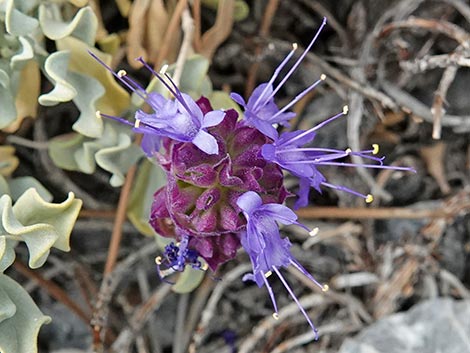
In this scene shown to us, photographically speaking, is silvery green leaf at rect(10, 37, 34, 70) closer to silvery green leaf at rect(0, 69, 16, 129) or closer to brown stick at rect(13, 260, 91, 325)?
silvery green leaf at rect(0, 69, 16, 129)

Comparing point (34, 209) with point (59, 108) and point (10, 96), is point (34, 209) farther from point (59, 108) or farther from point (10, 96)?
point (59, 108)

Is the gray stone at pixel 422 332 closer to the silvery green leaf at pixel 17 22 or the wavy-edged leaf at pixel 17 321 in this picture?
the wavy-edged leaf at pixel 17 321

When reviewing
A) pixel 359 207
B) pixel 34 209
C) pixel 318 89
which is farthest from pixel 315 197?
pixel 34 209

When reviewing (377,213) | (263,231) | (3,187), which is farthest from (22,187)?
(377,213)

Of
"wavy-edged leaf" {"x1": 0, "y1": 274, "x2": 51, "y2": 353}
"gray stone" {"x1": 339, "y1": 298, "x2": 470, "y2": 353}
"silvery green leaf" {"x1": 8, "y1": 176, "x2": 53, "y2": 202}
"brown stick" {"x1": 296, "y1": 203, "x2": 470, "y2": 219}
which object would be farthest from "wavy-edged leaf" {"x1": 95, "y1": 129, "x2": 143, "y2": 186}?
"gray stone" {"x1": 339, "y1": 298, "x2": 470, "y2": 353}

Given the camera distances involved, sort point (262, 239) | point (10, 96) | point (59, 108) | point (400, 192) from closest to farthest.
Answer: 1. point (262, 239)
2. point (10, 96)
3. point (59, 108)
4. point (400, 192)

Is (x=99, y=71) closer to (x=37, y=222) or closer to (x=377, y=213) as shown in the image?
(x=37, y=222)

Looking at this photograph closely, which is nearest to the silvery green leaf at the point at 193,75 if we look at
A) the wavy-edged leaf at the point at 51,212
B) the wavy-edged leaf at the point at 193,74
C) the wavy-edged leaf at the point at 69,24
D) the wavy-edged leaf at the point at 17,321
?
the wavy-edged leaf at the point at 193,74
